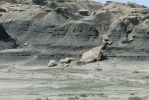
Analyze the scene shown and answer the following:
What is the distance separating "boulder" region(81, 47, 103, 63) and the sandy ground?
1.06m

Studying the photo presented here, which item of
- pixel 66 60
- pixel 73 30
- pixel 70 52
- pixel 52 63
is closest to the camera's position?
pixel 52 63

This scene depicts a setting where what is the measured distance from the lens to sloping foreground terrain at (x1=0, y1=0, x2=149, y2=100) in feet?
161

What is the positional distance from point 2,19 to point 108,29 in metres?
18.3

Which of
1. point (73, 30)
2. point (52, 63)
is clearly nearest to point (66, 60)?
point (52, 63)

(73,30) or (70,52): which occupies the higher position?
(73,30)

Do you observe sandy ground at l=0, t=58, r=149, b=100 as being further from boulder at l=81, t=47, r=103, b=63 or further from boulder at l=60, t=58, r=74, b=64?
boulder at l=60, t=58, r=74, b=64

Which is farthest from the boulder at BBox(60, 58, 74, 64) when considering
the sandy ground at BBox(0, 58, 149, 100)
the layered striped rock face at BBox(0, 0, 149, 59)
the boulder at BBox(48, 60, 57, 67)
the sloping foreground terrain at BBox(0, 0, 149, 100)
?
the sandy ground at BBox(0, 58, 149, 100)

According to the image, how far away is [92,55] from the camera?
76188 millimetres

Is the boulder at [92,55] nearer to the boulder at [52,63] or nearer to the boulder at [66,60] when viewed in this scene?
the boulder at [66,60]

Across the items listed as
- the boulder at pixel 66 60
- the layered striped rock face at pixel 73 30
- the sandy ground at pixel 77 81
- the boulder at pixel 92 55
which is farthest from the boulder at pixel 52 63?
the boulder at pixel 92 55

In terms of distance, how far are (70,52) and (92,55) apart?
5.06m

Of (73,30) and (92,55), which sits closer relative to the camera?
(92,55)

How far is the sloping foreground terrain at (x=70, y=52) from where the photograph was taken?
161ft

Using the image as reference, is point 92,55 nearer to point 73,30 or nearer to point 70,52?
point 70,52
